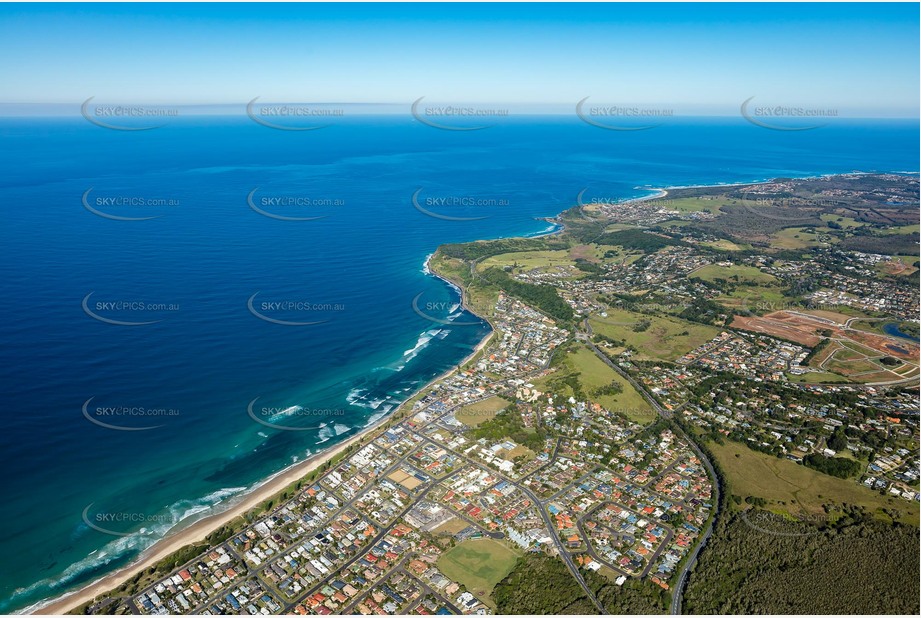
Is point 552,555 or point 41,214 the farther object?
point 41,214

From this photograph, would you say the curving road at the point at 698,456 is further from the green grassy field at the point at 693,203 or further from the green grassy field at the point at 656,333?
the green grassy field at the point at 693,203

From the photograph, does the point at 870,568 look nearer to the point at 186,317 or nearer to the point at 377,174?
the point at 186,317

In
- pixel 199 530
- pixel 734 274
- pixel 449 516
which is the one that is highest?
pixel 449 516

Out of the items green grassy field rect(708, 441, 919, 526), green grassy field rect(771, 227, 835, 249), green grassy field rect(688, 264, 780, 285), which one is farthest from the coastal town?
green grassy field rect(771, 227, 835, 249)

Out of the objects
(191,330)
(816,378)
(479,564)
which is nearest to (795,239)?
(816,378)

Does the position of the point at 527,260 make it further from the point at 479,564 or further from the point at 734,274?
the point at 479,564

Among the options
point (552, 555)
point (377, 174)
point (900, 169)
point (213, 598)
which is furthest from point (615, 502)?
point (900, 169)

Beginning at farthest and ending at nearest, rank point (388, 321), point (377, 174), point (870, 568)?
point (377, 174) < point (388, 321) < point (870, 568)
